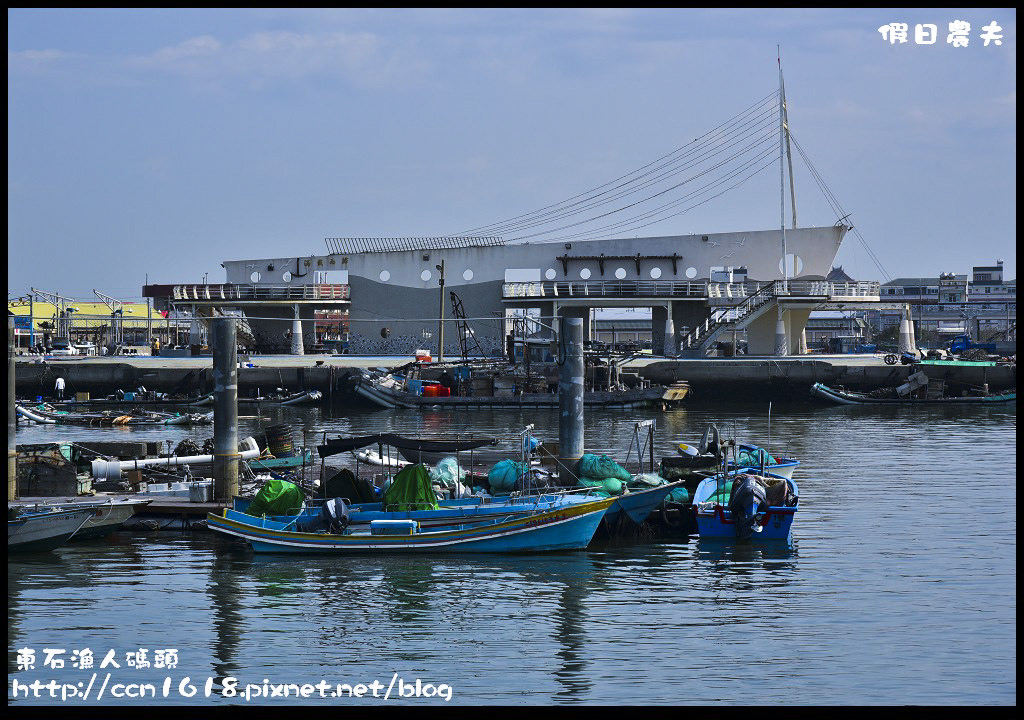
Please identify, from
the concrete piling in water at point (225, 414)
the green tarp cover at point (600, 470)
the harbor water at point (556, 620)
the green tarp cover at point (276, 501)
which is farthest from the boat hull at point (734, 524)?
the concrete piling in water at point (225, 414)

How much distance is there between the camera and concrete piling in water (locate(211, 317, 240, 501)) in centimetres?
2606

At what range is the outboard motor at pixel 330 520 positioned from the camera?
2312 centimetres

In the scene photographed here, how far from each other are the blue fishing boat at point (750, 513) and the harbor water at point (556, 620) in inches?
19.7

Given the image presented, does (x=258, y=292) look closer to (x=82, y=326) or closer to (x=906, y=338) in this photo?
(x=906, y=338)

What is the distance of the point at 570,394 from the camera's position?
28.3 m

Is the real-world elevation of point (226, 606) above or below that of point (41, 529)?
below

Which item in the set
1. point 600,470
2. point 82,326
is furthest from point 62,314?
point 600,470

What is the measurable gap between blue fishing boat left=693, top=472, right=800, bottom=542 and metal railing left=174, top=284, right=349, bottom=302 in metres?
53.2

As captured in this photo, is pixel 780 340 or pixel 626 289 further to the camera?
pixel 626 289

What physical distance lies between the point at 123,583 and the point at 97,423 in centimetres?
3275

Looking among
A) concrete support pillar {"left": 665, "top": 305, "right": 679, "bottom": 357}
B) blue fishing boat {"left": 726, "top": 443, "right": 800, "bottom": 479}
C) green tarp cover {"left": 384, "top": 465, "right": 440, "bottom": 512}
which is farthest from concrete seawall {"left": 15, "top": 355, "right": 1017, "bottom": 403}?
green tarp cover {"left": 384, "top": 465, "right": 440, "bottom": 512}

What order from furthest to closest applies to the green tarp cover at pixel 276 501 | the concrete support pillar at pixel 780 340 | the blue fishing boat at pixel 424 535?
the concrete support pillar at pixel 780 340 → the green tarp cover at pixel 276 501 → the blue fishing boat at pixel 424 535

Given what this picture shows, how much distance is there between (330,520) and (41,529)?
583 centimetres

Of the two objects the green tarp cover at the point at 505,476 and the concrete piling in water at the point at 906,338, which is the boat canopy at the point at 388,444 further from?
the concrete piling in water at the point at 906,338
